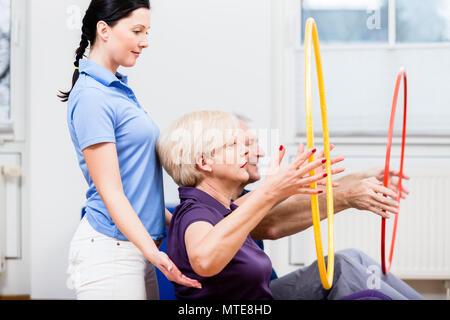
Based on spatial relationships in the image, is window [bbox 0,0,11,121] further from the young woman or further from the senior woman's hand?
the senior woman's hand

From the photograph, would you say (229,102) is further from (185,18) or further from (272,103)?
(185,18)

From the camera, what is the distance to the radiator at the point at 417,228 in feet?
6.60

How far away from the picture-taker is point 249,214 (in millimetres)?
771

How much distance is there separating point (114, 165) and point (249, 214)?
0.77ft

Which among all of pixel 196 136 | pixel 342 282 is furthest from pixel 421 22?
pixel 196 136

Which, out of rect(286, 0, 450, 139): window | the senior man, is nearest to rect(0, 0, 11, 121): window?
rect(286, 0, 450, 139): window

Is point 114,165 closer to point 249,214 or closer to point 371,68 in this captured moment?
point 249,214

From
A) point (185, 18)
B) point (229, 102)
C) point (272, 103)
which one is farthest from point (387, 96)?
point (185, 18)

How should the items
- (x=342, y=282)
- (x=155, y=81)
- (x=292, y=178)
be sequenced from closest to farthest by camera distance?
(x=292, y=178), (x=342, y=282), (x=155, y=81)

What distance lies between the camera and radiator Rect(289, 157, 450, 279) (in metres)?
2.01

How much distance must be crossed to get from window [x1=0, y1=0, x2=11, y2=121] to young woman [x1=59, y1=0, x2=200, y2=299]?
4.01 feet

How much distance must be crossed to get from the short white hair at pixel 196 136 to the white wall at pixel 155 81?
1.00 m
